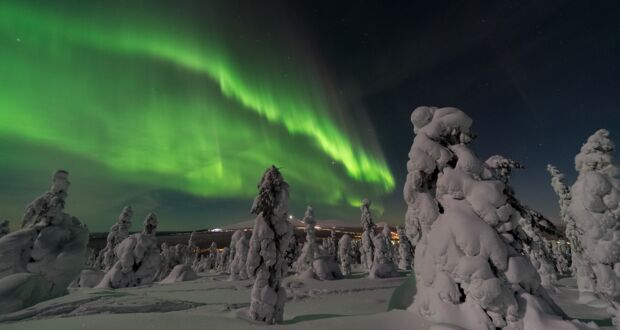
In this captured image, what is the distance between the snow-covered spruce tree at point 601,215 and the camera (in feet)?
40.3

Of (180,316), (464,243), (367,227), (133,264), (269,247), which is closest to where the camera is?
(464,243)

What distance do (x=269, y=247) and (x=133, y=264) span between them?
24248mm

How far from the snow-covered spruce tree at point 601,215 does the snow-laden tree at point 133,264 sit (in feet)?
115

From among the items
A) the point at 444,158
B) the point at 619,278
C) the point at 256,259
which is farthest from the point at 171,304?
the point at 619,278

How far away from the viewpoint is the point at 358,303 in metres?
18.5

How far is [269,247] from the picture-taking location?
12.8 metres

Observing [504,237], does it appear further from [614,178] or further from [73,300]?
[73,300]

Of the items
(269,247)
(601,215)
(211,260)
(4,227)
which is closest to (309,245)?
(269,247)

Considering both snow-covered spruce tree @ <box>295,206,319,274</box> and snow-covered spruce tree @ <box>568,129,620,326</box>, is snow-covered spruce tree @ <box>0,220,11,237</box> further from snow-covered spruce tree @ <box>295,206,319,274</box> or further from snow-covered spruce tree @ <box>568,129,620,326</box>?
snow-covered spruce tree @ <box>568,129,620,326</box>

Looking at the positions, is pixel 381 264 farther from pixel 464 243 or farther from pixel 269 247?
pixel 464 243

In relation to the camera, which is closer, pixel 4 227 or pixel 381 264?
pixel 381 264

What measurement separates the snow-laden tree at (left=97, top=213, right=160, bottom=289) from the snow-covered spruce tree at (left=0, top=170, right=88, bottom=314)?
32.6 feet

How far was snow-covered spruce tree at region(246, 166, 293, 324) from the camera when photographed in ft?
38.8

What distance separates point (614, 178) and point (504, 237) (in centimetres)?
1182
